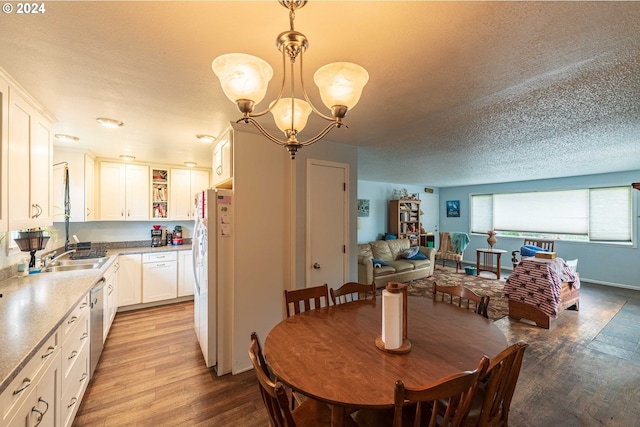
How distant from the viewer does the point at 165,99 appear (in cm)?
191

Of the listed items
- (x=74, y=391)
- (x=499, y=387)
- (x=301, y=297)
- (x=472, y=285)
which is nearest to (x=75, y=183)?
(x=74, y=391)

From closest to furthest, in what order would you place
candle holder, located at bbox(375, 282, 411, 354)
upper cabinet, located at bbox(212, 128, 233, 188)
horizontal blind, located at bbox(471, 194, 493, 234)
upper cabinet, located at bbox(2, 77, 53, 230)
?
1. candle holder, located at bbox(375, 282, 411, 354)
2. upper cabinet, located at bbox(2, 77, 53, 230)
3. upper cabinet, located at bbox(212, 128, 233, 188)
4. horizontal blind, located at bbox(471, 194, 493, 234)

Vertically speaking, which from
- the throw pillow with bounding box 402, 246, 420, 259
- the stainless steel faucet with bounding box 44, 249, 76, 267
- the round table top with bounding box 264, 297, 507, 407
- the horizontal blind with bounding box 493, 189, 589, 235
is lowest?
the throw pillow with bounding box 402, 246, 420, 259

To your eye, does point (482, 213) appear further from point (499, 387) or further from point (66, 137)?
point (66, 137)

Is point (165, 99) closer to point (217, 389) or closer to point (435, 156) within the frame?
point (217, 389)

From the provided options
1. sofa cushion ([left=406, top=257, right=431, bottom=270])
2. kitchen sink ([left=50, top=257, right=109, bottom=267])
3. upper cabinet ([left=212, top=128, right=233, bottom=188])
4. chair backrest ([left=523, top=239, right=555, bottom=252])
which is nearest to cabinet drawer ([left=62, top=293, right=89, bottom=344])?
kitchen sink ([left=50, top=257, right=109, bottom=267])

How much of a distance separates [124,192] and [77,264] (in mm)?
1518

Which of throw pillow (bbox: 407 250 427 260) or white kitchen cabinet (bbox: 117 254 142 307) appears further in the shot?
throw pillow (bbox: 407 250 427 260)

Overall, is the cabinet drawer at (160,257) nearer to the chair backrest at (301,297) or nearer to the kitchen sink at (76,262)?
the kitchen sink at (76,262)

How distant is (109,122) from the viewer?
2.36 m

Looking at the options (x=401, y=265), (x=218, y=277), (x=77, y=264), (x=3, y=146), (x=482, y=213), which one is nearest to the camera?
(x=3, y=146)

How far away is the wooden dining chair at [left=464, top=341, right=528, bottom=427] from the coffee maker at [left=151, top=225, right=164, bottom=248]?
484 cm

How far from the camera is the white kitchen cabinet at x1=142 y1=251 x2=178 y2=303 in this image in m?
3.95

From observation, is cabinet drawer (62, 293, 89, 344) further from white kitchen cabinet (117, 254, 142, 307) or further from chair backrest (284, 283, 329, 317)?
white kitchen cabinet (117, 254, 142, 307)
